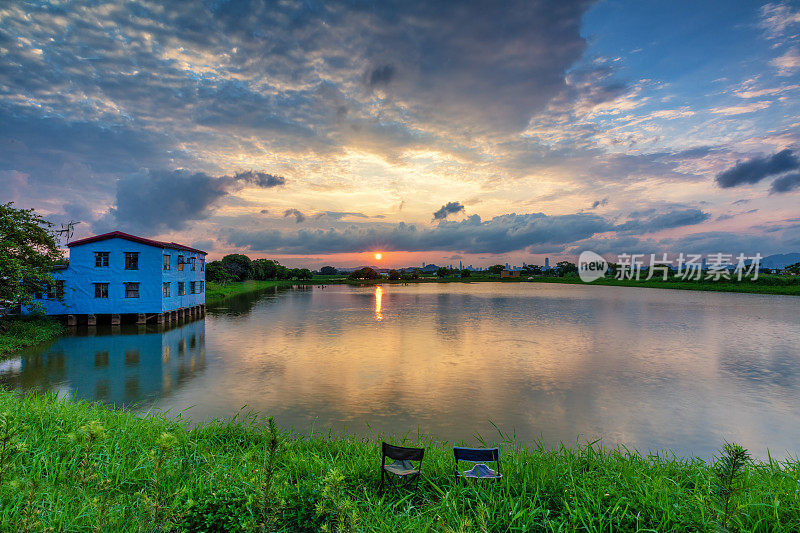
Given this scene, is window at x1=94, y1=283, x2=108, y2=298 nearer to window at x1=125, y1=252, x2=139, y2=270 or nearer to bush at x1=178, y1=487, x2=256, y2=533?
window at x1=125, y1=252, x2=139, y2=270

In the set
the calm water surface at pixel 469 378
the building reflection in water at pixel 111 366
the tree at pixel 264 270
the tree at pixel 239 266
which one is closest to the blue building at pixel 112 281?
the calm water surface at pixel 469 378

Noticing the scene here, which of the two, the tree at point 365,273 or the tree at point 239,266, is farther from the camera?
the tree at point 365,273

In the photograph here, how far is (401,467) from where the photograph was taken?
6840mm

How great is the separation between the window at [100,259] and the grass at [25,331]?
5.31 m

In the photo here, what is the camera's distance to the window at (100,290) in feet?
103

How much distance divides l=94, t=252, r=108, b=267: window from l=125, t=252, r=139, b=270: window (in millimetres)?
1549

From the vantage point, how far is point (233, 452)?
28.5 ft

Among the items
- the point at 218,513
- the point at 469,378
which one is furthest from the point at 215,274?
A: the point at 218,513

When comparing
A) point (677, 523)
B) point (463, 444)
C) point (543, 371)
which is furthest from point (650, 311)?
point (677, 523)

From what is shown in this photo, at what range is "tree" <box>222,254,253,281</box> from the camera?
106000mm

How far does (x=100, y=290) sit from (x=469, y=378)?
32.3 metres

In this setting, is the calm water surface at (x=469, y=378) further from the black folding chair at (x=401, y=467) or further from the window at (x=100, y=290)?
the black folding chair at (x=401, y=467)

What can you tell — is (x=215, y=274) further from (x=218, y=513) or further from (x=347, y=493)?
(x=347, y=493)

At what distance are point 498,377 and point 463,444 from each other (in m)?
7.74
